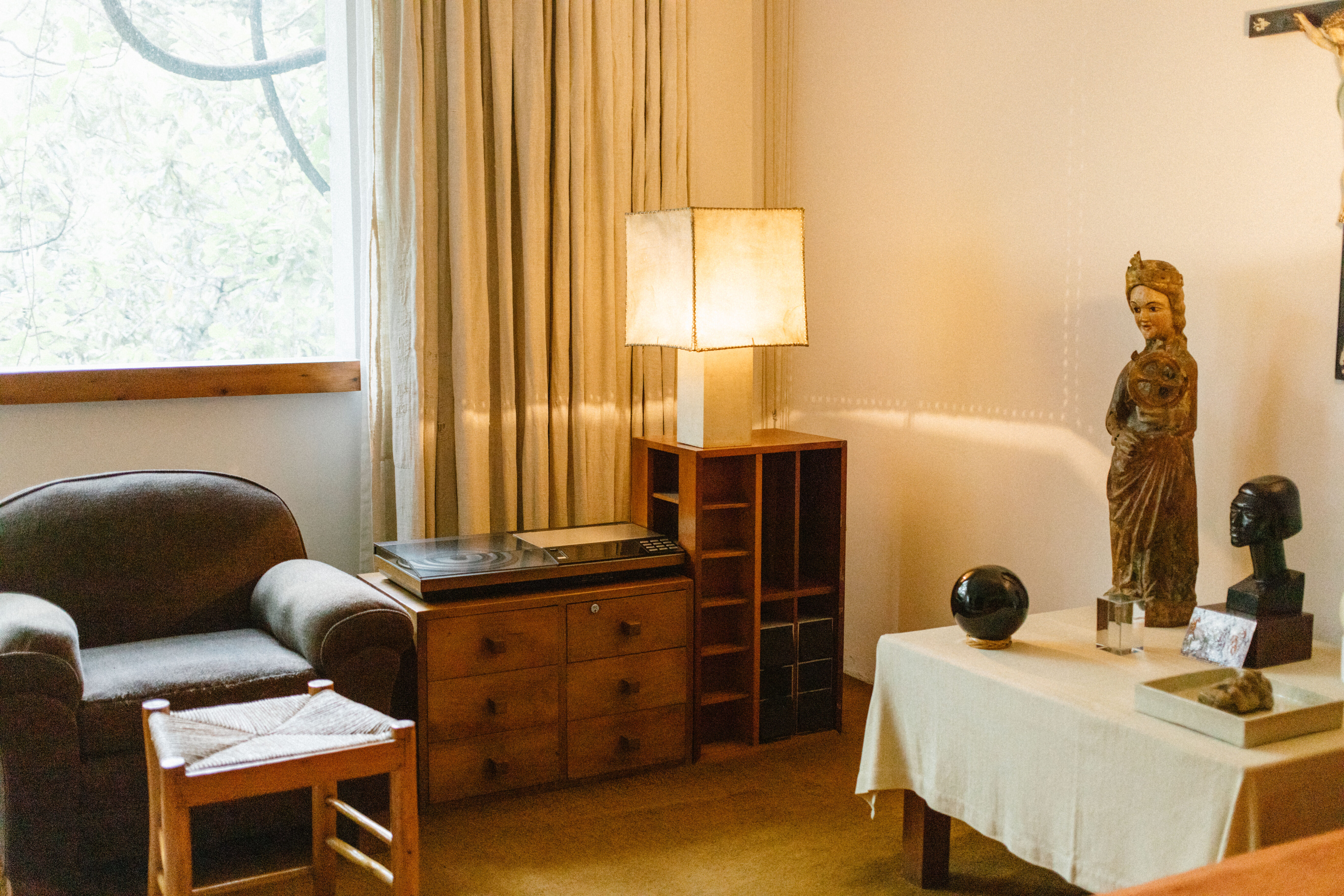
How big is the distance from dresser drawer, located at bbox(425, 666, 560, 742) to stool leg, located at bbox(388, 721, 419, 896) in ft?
2.22

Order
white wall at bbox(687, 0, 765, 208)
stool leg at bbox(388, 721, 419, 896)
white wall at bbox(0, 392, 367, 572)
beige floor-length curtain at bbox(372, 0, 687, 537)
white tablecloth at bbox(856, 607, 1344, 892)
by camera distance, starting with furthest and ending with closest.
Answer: white wall at bbox(687, 0, 765, 208)
beige floor-length curtain at bbox(372, 0, 687, 537)
white wall at bbox(0, 392, 367, 572)
stool leg at bbox(388, 721, 419, 896)
white tablecloth at bbox(856, 607, 1344, 892)

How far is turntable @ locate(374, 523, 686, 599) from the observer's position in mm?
2568

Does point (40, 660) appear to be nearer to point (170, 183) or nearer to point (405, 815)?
point (405, 815)

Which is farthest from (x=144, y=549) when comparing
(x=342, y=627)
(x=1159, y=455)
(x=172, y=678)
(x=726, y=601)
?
(x=1159, y=455)

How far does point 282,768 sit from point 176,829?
169 millimetres

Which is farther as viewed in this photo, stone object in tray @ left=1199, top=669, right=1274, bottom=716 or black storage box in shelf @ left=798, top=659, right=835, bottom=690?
black storage box in shelf @ left=798, top=659, right=835, bottom=690

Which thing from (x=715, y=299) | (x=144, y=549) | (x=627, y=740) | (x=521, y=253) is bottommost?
(x=627, y=740)

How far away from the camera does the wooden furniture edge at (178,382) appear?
8.95ft

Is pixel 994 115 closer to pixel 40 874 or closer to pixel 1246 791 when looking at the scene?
pixel 1246 791

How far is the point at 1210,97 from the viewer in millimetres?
2381

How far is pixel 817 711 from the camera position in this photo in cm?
300

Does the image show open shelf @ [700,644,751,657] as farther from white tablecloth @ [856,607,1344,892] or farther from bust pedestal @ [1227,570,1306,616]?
bust pedestal @ [1227,570,1306,616]

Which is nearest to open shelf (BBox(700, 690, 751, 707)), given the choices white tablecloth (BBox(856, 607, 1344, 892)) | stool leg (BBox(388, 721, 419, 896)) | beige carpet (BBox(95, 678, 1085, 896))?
beige carpet (BBox(95, 678, 1085, 896))

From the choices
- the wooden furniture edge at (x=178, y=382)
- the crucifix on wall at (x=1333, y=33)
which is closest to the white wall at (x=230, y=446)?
the wooden furniture edge at (x=178, y=382)
